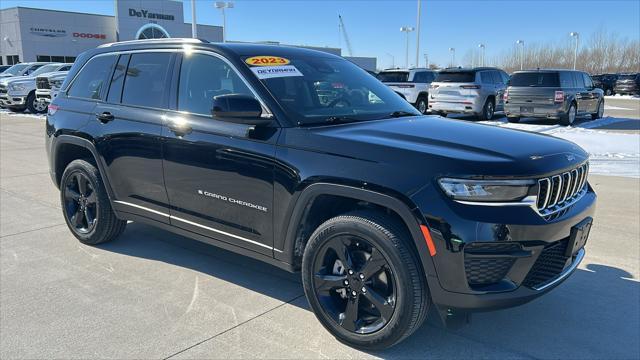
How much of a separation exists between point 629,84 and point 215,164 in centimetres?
4276

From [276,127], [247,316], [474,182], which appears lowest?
[247,316]

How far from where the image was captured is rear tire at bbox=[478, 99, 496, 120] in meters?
16.7

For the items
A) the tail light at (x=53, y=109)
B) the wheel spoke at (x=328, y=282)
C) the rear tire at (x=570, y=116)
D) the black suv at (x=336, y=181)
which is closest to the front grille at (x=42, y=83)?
the tail light at (x=53, y=109)

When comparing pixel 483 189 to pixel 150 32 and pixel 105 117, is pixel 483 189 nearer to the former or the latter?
pixel 105 117

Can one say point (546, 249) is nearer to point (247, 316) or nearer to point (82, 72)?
point (247, 316)

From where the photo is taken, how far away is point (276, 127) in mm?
3324

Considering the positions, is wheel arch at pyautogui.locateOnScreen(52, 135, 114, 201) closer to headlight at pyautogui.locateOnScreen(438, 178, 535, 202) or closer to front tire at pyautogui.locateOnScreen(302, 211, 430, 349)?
front tire at pyautogui.locateOnScreen(302, 211, 430, 349)

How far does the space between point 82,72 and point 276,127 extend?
2.73m

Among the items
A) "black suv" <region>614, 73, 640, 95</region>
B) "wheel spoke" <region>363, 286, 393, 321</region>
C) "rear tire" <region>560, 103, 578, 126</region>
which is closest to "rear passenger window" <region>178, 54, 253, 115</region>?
"wheel spoke" <region>363, 286, 393, 321</region>

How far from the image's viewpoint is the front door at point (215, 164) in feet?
11.1

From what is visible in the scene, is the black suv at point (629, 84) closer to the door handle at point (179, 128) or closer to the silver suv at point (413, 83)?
the silver suv at point (413, 83)

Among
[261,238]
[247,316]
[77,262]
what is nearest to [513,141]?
[261,238]

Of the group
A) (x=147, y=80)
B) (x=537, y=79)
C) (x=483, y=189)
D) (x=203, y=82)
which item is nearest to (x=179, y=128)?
(x=203, y=82)

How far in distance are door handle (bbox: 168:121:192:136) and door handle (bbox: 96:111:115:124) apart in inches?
33.3
